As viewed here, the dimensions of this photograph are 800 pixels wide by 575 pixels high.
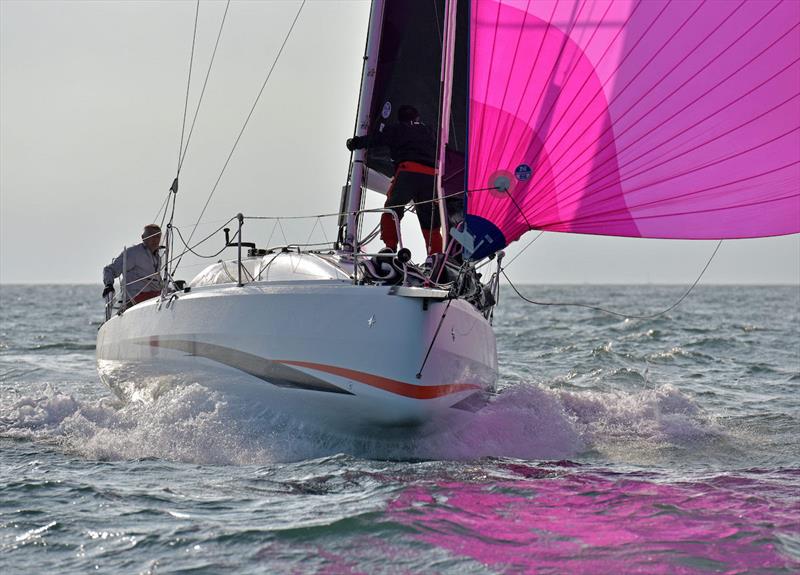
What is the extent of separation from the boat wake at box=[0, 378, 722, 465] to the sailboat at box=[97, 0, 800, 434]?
0.49ft

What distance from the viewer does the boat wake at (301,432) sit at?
226 inches

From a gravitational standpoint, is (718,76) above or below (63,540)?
above

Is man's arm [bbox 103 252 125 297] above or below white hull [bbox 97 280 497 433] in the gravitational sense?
above

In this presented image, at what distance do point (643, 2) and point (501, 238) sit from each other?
→ 5.49ft

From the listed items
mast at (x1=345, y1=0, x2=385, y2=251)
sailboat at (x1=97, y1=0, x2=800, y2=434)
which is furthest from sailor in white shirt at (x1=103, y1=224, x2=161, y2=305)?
sailboat at (x1=97, y1=0, x2=800, y2=434)

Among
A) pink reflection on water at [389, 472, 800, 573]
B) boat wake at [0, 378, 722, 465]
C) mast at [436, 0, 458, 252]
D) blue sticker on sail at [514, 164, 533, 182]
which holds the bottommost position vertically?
pink reflection on water at [389, 472, 800, 573]

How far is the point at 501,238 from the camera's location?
637 cm

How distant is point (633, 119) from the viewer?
617 centimetres

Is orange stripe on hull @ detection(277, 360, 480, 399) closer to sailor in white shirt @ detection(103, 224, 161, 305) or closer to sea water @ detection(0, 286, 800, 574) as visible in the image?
sea water @ detection(0, 286, 800, 574)

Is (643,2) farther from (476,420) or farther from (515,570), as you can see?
(515,570)

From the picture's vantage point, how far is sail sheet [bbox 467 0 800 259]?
584 cm

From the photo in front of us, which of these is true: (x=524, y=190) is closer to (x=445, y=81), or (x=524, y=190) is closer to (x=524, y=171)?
(x=524, y=171)

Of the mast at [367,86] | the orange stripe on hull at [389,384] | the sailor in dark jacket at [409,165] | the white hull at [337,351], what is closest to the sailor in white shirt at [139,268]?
the mast at [367,86]

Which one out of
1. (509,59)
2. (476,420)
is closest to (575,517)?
(476,420)
